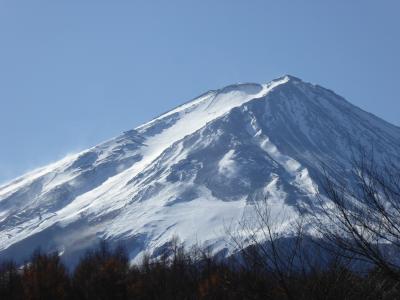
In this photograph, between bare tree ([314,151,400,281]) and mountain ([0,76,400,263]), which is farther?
mountain ([0,76,400,263])

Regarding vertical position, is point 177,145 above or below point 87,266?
above

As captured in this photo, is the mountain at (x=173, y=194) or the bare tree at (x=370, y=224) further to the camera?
the mountain at (x=173, y=194)

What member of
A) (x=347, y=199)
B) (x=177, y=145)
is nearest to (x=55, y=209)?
(x=177, y=145)

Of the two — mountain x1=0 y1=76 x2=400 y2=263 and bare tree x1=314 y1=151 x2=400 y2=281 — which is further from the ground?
mountain x1=0 y1=76 x2=400 y2=263

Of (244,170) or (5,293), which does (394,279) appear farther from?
(244,170)

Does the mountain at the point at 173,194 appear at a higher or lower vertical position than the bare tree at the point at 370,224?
higher

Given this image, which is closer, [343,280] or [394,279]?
[394,279]

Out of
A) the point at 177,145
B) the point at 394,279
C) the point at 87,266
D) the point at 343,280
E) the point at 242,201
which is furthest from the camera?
the point at 177,145

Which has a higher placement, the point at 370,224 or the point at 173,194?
the point at 173,194

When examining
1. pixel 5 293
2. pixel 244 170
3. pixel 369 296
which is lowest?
pixel 369 296

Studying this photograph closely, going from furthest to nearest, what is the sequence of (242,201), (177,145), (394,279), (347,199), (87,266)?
(177,145)
(242,201)
(87,266)
(347,199)
(394,279)

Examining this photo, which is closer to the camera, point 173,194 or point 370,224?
point 370,224
